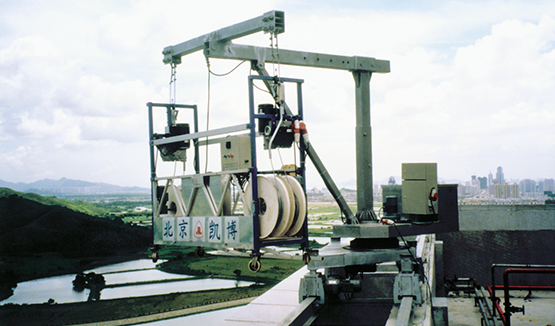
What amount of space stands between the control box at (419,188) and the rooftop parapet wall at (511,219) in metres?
16.5

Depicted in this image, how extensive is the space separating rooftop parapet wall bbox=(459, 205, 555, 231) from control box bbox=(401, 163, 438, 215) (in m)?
16.5

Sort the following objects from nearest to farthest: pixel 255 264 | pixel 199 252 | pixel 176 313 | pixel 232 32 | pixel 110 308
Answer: pixel 255 264 → pixel 199 252 → pixel 232 32 → pixel 176 313 → pixel 110 308

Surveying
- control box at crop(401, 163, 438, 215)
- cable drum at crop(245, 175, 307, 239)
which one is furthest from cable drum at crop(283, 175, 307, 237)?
control box at crop(401, 163, 438, 215)

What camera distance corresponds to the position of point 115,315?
31.6 meters

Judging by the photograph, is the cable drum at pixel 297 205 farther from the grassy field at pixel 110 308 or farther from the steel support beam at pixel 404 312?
the grassy field at pixel 110 308

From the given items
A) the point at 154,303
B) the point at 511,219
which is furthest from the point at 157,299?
the point at 511,219

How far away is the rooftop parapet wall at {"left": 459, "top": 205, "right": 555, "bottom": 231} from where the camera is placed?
23.5 metres

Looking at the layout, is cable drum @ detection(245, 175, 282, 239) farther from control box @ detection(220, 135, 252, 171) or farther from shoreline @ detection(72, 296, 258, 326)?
shoreline @ detection(72, 296, 258, 326)

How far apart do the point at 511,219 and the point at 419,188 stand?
711 inches

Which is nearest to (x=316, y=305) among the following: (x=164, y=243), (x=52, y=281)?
(x=164, y=243)

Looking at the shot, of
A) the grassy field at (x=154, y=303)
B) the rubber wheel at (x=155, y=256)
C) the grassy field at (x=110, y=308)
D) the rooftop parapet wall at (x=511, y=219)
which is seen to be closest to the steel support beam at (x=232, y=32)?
the rubber wheel at (x=155, y=256)

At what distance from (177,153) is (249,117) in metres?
2.42

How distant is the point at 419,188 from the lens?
846 centimetres

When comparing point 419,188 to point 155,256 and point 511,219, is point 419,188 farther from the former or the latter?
point 511,219
